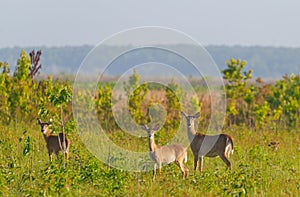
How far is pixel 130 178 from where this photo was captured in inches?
402

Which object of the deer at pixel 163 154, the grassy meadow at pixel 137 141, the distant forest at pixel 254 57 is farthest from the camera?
the distant forest at pixel 254 57

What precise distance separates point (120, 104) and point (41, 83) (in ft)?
9.28

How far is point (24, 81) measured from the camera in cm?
1762

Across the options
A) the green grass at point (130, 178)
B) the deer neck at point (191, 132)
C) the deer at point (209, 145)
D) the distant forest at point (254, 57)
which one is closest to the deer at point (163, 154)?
the green grass at point (130, 178)

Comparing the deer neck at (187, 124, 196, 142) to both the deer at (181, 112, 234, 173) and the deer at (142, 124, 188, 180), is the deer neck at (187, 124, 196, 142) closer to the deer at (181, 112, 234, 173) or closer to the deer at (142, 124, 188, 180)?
the deer at (181, 112, 234, 173)

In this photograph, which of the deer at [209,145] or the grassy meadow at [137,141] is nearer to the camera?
the grassy meadow at [137,141]

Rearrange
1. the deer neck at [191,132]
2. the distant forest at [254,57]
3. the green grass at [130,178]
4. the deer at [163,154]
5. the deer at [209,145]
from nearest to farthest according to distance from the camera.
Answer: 1. the green grass at [130,178]
2. the deer at [163,154]
3. the deer at [209,145]
4. the deer neck at [191,132]
5. the distant forest at [254,57]

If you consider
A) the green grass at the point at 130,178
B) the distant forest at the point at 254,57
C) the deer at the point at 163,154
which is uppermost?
the distant forest at the point at 254,57

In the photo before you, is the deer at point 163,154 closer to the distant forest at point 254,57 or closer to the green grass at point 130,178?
the green grass at point 130,178

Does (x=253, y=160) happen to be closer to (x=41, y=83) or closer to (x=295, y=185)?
(x=295, y=185)

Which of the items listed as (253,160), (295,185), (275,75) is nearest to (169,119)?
(253,160)

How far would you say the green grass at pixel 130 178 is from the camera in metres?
9.03

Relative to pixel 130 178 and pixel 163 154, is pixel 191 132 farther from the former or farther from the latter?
pixel 130 178

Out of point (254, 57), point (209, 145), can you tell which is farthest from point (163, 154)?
point (254, 57)
